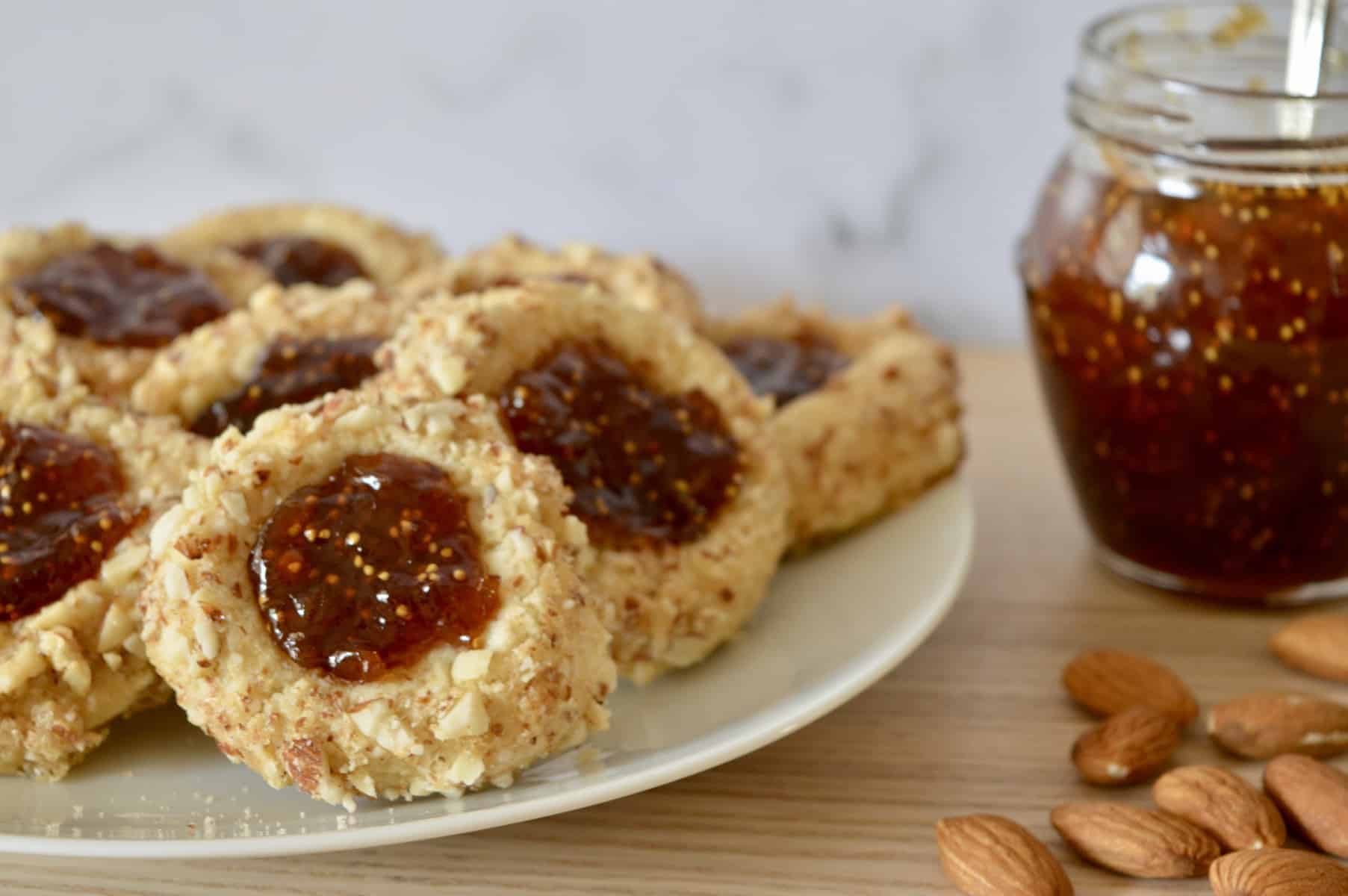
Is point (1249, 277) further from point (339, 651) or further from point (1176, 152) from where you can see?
point (339, 651)

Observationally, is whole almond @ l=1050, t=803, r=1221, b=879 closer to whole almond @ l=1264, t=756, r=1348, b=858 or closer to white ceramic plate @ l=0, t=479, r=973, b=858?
whole almond @ l=1264, t=756, r=1348, b=858

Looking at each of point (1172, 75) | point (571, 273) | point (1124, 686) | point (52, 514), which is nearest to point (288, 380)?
point (52, 514)

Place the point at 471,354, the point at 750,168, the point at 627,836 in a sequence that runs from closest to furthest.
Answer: the point at 627,836, the point at 471,354, the point at 750,168

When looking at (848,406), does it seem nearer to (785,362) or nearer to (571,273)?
(785,362)

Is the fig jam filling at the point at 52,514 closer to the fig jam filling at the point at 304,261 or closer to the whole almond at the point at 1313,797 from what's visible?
the fig jam filling at the point at 304,261

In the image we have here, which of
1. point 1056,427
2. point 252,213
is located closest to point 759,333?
point 1056,427

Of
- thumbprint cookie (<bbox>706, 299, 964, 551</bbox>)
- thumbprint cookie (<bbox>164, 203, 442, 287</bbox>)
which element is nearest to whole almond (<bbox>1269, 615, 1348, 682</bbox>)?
thumbprint cookie (<bbox>706, 299, 964, 551</bbox>)
